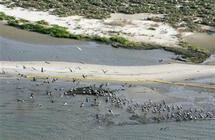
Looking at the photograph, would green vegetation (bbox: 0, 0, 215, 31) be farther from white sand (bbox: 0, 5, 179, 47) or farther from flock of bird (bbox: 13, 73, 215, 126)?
flock of bird (bbox: 13, 73, 215, 126)

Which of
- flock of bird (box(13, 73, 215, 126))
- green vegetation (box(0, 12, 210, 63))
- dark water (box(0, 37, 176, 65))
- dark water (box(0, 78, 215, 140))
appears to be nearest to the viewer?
dark water (box(0, 78, 215, 140))

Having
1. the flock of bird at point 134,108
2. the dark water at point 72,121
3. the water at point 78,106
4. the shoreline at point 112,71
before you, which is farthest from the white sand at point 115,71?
the flock of bird at point 134,108

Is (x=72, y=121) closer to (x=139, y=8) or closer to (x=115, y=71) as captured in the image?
(x=115, y=71)

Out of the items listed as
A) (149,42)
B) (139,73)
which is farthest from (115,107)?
(149,42)

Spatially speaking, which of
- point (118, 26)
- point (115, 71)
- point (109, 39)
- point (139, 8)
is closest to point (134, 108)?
point (115, 71)

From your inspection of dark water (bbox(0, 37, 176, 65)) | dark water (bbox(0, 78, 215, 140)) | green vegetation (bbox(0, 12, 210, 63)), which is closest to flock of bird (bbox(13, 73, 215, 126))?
dark water (bbox(0, 78, 215, 140))

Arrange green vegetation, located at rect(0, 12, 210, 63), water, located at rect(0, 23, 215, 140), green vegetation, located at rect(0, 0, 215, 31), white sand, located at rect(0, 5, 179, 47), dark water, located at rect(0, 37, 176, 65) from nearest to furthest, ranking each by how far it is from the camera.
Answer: water, located at rect(0, 23, 215, 140)
dark water, located at rect(0, 37, 176, 65)
green vegetation, located at rect(0, 12, 210, 63)
white sand, located at rect(0, 5, 179, 47)
green vegetation, located at rect(0, 0, 215, 31)

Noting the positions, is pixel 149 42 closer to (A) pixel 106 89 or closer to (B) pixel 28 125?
(A) pixel 106 89
